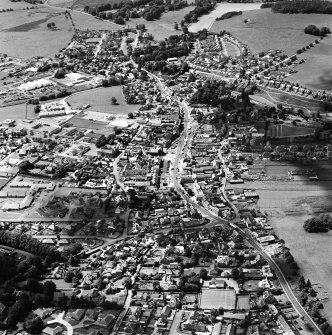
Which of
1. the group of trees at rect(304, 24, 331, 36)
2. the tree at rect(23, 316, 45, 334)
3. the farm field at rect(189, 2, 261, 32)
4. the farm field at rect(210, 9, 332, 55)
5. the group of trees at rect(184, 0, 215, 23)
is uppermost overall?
the tree at rect(23, 316, 45, 334)

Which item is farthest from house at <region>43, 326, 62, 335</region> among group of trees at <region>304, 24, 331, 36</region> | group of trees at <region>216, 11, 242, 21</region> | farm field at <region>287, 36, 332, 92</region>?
group of trees at <region>216, 11, 242, 21</region>

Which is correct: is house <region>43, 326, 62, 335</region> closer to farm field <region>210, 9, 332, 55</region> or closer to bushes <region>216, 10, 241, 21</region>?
farm field <region>210, 9, 332, 55</region>

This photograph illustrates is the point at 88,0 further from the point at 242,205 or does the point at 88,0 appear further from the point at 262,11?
the point at 242,205

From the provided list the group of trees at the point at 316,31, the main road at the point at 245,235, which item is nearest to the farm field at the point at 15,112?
the main road at the point at 245,235

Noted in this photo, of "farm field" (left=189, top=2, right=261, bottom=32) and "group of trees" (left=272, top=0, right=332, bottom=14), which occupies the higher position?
"group of trees" (left=272, top=0, right=332, bottom=14)

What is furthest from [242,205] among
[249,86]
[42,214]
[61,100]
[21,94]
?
[21,94]
